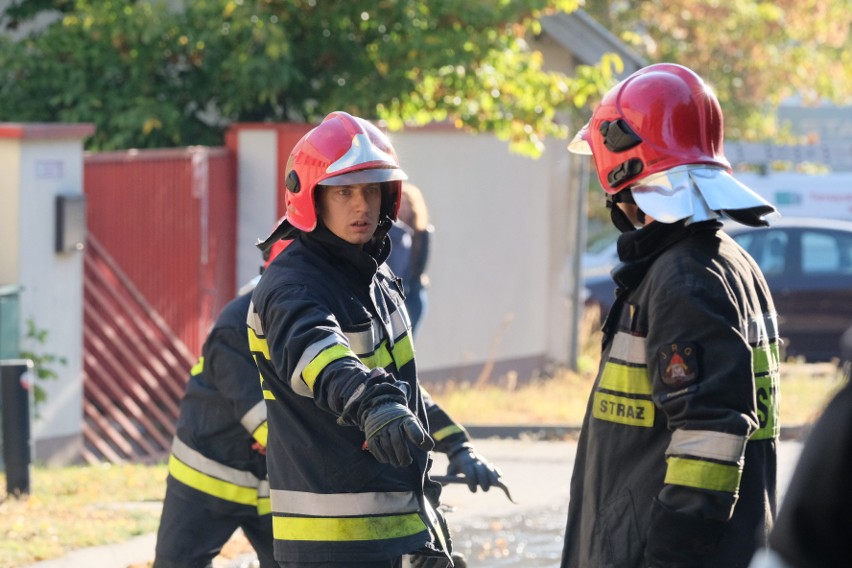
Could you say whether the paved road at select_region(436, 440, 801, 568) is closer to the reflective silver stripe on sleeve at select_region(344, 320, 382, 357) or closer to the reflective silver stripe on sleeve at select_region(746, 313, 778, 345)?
the reflective silver stripe on sleeve at select_region(344, 320, 382, 357)

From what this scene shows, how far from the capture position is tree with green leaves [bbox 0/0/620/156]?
10984 millimetres

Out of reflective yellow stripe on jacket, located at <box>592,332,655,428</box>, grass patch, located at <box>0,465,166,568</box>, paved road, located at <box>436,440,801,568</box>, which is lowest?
paved road, located at <box>436,440,801,568</box>

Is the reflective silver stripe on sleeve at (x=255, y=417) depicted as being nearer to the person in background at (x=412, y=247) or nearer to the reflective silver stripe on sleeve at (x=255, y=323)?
the reflective silver stripe on sleeve at (x=255, y=323)

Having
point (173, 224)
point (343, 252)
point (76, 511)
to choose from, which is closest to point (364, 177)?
point (343, 252)

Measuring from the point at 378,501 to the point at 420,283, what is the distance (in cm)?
559

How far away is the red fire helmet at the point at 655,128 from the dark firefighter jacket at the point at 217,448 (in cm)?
167

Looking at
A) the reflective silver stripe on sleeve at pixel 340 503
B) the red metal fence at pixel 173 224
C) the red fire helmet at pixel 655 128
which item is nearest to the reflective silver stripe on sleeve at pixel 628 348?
the red fire helmet at pixel 655 128

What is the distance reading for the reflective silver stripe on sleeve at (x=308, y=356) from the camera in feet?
11.0

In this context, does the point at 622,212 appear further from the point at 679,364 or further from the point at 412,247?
the point at 412,247

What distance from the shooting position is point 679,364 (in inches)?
118

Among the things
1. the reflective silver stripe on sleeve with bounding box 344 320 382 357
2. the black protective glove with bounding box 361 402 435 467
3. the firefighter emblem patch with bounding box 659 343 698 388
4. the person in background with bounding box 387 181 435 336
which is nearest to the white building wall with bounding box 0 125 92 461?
the person in background with bounding box 387 181 435 336

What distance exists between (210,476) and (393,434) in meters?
1.78

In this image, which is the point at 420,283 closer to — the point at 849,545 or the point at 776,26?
the point at 849,545

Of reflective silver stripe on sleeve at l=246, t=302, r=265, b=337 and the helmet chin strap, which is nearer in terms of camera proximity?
the helmet chin strap
